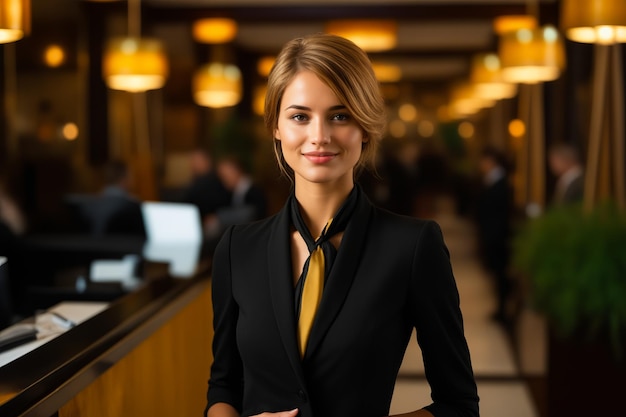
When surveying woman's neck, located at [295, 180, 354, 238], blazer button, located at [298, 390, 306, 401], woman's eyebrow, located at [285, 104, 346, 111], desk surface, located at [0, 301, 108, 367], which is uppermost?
woman's eyebrow, located at [285, 104, 346, 111]

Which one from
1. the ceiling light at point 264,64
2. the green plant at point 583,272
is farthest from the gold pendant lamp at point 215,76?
the green plant at point 583,272

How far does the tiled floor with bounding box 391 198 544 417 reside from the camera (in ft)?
13.3

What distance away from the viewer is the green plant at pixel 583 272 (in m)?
4.64

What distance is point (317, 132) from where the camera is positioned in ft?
5.37

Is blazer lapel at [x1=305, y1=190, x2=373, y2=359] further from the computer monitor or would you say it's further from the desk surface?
the computer monitor

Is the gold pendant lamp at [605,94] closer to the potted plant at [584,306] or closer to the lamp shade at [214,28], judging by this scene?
the potted plant at [584,306]

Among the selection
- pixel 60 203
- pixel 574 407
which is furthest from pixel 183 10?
pixel 574 407

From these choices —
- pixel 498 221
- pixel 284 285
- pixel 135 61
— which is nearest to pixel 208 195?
pixel 135 61

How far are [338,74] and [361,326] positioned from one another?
0.46 m

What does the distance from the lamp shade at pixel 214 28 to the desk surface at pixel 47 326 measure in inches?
379

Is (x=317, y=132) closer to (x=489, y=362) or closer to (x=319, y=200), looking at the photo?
(x=319, y=200)

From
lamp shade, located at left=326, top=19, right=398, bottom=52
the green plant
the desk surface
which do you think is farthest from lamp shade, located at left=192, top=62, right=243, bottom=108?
the desk surface

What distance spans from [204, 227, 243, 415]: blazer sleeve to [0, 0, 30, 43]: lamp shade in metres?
2.43

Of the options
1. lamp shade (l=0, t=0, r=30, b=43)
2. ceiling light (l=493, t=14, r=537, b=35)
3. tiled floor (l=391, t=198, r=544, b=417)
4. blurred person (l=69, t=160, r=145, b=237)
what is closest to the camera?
lamp shade (l=0, t=0, r=30, b=43)
